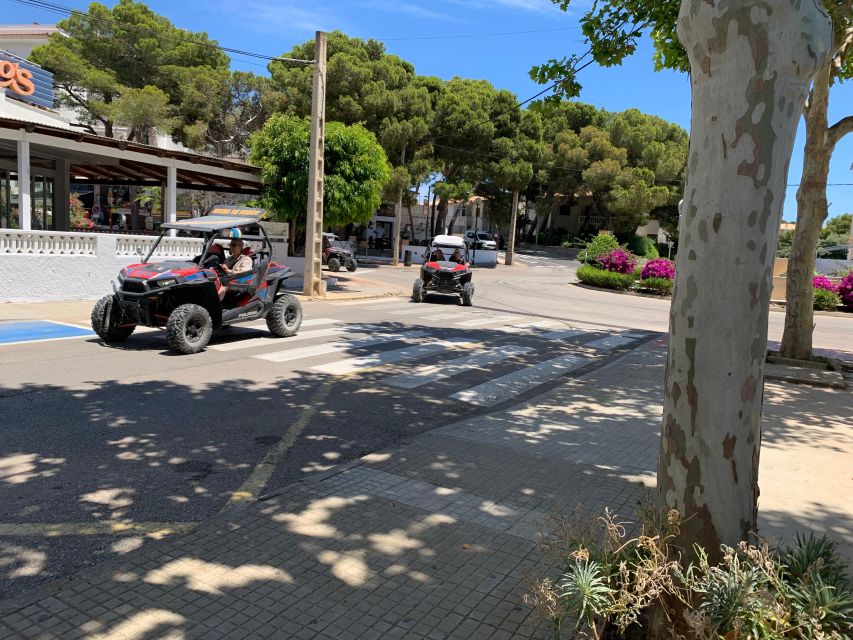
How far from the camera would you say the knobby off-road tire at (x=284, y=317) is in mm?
11547

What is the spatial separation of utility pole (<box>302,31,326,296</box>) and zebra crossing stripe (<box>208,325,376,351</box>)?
5.51 metres

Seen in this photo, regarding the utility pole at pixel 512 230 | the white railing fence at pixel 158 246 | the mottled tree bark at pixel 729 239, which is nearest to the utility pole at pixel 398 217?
the utility pole at pixel 512 230

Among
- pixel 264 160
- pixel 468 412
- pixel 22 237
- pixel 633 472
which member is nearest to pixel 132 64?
pixel 264 160

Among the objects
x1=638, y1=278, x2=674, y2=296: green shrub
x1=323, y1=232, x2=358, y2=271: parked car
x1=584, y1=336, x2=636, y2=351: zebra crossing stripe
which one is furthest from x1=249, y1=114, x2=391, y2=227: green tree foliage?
x1=638, y1=278, x2=674, y2=296: green shrub

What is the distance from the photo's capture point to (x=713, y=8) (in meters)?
2.77

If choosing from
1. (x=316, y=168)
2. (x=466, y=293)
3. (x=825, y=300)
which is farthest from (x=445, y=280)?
(x=825, y=300)

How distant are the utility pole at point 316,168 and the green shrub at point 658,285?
A: 1546 centimetres

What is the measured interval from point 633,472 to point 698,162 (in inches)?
135

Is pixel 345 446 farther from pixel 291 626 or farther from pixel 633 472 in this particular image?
pixel 291 626

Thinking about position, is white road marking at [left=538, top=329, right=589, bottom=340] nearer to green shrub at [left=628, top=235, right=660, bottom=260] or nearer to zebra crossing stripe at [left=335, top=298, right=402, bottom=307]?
zebra crossing stripe at [left=335, top=298, right=402, bottom=307]

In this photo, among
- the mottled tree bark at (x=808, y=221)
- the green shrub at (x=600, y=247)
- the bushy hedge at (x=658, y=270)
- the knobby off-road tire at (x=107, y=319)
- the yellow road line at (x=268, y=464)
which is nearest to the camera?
the yellow road line at (x=268, y=464)

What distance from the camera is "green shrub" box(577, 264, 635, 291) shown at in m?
28.8

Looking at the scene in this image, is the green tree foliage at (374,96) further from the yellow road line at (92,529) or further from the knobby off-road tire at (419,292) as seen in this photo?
the yellow road line at (92,529)

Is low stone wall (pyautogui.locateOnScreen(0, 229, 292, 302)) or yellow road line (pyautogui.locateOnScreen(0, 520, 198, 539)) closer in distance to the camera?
yellow road line (pyautogui.locateOnScreen(0, 520, 198, 539))
